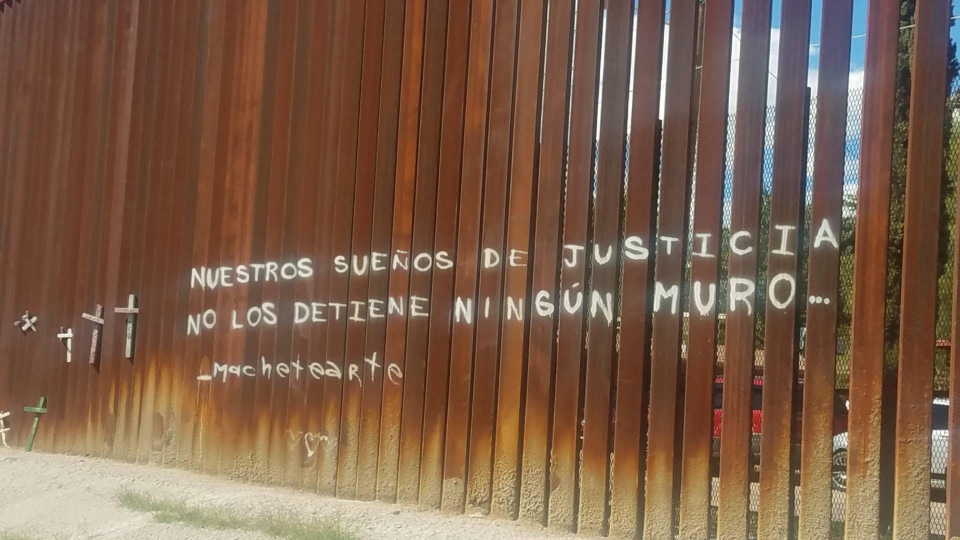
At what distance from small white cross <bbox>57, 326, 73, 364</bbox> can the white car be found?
627 cm

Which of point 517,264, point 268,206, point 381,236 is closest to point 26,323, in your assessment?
Answer: point 268,206

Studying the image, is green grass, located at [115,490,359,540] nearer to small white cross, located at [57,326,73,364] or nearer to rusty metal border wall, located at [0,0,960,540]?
rusty metal border wall, located at [0,0,960,540]

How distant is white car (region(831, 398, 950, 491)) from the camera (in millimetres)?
4020

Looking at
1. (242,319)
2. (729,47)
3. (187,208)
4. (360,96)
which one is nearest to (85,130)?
(187,208)

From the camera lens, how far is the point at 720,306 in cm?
425

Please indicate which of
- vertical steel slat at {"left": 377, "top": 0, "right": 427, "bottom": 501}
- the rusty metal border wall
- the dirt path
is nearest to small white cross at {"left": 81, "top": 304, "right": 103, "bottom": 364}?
the rusty metal border wall

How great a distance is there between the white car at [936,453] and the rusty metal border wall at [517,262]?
53 millimetres

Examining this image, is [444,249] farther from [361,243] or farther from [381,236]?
[361,243]

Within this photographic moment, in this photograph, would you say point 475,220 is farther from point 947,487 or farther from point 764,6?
point 947,487

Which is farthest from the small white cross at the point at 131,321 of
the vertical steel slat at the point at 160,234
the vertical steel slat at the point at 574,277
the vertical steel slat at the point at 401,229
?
the vertical steel slat at the point at 574,277

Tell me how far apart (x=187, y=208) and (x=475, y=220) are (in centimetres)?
270

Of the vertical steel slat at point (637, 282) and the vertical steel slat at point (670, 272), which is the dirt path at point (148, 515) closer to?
the vertical steel slat at point (637, 282)

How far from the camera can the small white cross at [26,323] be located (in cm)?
820

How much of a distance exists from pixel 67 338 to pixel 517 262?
475cm
